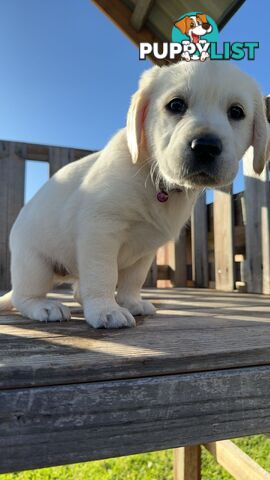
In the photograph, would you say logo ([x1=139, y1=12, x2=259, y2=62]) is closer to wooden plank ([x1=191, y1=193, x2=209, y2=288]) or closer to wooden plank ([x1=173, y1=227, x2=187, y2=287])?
wooden plank ([x1=191, y1=193, x2=209, y2=288])

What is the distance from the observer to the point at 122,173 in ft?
5.94

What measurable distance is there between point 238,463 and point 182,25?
3.77m

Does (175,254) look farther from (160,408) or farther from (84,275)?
(160,408)

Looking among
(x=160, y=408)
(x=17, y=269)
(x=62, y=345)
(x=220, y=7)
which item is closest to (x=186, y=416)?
(x=160, y=408)

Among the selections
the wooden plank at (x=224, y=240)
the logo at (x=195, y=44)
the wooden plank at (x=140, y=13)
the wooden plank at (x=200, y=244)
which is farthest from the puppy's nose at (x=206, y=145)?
the wooden plank at (x=200, y=244)

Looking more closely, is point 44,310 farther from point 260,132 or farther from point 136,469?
point 136,469

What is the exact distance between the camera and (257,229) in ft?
12.8

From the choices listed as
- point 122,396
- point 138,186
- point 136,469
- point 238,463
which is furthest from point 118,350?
point 136,469

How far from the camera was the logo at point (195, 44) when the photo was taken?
316cm

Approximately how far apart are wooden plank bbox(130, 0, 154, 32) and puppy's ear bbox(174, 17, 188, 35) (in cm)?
40

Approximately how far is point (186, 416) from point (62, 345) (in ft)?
1.37

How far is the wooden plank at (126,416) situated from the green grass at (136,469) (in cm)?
236

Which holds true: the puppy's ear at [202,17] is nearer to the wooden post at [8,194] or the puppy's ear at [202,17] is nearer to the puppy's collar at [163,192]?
the wooden post at [8,194]

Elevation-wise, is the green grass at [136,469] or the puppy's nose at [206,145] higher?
the puppy's nose at [206,145]
